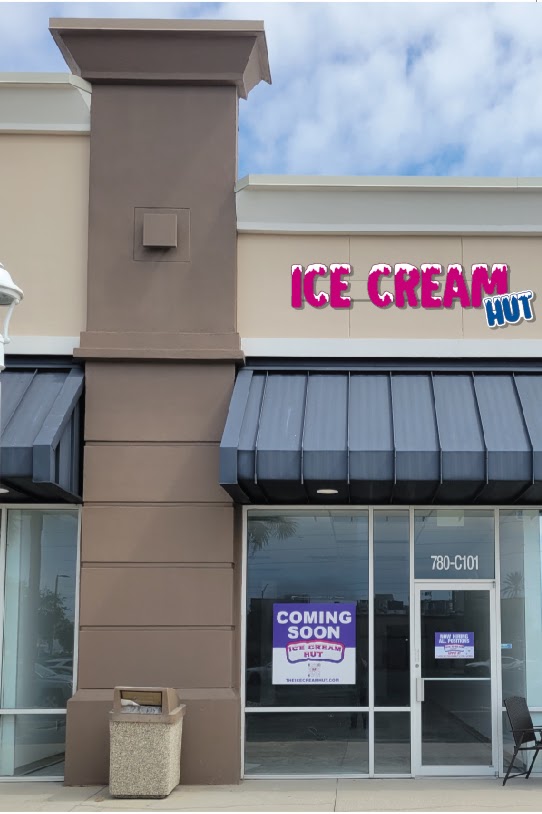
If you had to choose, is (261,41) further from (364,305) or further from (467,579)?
(467,579)

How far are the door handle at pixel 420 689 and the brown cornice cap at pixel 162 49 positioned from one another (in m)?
7.64

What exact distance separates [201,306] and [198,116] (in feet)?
7.95

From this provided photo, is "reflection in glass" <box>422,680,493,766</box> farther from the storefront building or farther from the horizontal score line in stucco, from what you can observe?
the horizontal score line in stucco

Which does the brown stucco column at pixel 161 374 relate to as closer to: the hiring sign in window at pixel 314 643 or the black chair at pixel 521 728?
the hiring sign in window at pixel 314 643

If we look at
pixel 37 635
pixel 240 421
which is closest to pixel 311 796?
pixel 37 635

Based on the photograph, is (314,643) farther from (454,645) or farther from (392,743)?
(454,645)

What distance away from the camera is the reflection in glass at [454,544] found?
472 inches

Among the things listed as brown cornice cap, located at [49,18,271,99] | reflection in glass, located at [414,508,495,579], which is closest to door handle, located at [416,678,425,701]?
reflection in glass, located at [414,508,495,579]

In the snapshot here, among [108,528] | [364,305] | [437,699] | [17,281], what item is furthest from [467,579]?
[17,281]

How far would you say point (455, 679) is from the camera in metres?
11.8

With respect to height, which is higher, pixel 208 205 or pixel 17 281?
pixel 208 205

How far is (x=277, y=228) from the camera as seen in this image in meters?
12.3

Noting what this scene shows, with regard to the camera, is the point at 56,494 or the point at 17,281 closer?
the point at 56,494

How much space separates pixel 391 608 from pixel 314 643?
3.34 ft
